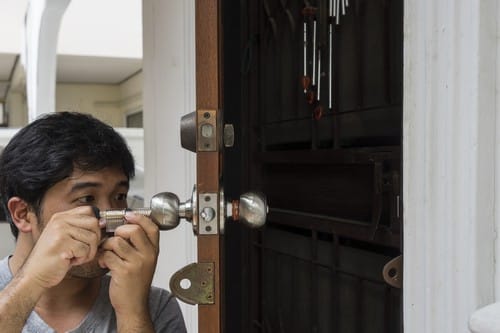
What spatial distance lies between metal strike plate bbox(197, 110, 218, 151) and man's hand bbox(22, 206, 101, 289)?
228 mm

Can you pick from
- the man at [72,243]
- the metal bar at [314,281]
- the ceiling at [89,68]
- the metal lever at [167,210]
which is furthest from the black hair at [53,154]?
the ceiling at [89,68]

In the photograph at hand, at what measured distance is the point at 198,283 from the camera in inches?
27.7

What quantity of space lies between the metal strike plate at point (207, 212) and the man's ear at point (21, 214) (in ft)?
1.58

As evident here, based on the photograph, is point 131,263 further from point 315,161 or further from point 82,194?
point 315,161

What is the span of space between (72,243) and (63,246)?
0.02m

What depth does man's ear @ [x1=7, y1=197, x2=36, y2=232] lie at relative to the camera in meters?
1.01

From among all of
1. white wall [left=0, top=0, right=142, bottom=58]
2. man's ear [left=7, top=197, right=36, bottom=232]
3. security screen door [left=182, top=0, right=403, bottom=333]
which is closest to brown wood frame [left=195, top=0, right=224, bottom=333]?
security screen door [left=182, top=0, right=403, bottom=333]

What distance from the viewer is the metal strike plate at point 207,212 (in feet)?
2.24

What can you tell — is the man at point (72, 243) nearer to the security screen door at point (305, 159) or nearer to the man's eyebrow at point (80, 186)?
the man's eyebrow at point (80, 186)

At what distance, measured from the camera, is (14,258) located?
104cm

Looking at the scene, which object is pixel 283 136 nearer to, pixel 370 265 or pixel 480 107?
pixel 370 265

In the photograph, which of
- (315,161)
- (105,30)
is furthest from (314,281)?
(105,30)

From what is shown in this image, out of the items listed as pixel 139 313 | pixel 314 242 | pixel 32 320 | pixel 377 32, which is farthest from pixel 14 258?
pixel 377 32

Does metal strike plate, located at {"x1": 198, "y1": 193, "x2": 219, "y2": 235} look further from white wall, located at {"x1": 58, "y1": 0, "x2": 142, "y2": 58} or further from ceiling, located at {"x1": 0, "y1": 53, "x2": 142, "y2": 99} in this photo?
ceiling, located at {"x1": 0, "y1": 53, "x2": 142, "y2": 99}
